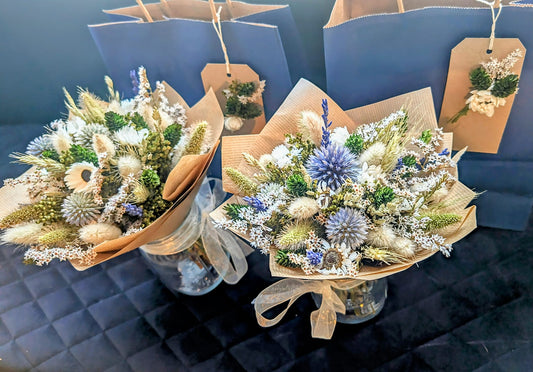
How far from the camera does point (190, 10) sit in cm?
89

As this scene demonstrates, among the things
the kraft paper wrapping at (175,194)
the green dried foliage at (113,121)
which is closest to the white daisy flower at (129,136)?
the green dried foliage at (113,121)

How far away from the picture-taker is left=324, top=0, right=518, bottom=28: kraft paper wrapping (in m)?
0.73

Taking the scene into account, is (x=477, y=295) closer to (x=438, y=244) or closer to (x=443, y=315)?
(x=443, y=315)

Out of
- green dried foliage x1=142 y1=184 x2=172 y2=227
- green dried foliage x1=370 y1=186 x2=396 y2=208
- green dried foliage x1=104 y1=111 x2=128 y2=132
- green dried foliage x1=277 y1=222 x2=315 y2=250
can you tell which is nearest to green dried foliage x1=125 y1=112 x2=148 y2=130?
green dried foliage x1=104 y1=111 x2=128 y2=132

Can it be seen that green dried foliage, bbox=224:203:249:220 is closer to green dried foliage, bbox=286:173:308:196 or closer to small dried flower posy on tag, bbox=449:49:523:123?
green dried foliage, bbox=286:173:308:196

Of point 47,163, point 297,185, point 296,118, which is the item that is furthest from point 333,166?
point 47,163

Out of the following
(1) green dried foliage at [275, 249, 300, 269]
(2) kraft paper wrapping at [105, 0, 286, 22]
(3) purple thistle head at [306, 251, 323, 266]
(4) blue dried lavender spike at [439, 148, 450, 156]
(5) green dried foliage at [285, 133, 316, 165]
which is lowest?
(1) green dried foliage at [275, 249, 300, 269]

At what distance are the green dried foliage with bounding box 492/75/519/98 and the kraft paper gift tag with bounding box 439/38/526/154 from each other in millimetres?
18

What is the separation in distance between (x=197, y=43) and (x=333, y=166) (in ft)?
1.49

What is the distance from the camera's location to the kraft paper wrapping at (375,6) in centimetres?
73

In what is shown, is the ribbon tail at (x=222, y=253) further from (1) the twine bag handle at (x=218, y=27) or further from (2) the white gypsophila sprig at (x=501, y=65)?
(2) the white gypsophila sprig at (x=501, y=65)

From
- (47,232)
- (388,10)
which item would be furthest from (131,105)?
(388,10)

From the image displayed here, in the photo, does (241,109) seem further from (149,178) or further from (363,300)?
(363,300)

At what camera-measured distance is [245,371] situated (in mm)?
802
